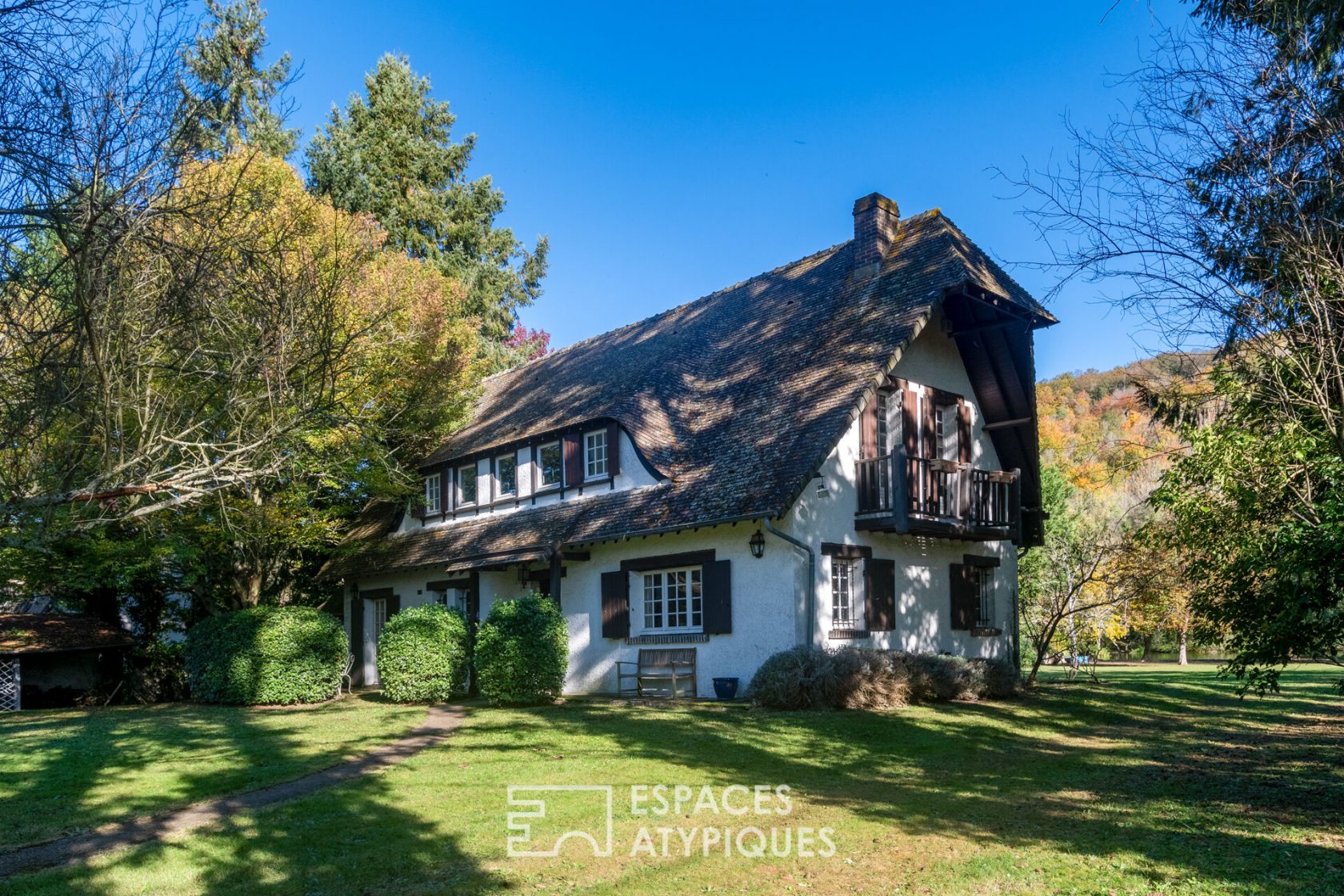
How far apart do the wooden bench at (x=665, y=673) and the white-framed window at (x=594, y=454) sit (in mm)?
3911

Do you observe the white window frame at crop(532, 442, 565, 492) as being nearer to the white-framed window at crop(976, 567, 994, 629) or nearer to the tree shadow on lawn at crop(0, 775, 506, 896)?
the white-framed window at crop(976, 567, 994, 629)

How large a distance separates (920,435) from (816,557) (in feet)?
13.0

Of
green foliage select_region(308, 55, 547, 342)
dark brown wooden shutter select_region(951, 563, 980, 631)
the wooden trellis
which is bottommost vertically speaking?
the wooden trellis

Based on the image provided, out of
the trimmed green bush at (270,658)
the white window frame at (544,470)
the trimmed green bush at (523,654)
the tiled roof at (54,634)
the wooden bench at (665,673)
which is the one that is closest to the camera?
the trimmed green bush at (523,654)

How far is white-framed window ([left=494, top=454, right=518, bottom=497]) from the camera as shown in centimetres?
2238

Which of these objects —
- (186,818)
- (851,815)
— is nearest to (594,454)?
(186,818)

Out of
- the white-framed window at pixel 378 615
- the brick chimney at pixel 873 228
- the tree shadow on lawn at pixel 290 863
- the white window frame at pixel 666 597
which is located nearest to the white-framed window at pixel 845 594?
the white window frame at pixel 666 597

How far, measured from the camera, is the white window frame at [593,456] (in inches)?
787

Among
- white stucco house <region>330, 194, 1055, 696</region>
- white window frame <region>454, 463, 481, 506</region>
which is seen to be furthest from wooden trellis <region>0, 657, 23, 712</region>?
white window frame <region>454, 463, 481, 506</region>

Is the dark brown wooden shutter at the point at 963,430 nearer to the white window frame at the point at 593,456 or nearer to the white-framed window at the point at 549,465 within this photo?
the white window frame at the point at 593,456

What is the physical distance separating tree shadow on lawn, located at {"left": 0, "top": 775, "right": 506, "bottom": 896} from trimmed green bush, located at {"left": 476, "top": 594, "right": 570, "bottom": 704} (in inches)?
290

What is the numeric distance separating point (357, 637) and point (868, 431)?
14441 mm

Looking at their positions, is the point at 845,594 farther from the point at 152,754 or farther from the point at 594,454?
the point at 152,754

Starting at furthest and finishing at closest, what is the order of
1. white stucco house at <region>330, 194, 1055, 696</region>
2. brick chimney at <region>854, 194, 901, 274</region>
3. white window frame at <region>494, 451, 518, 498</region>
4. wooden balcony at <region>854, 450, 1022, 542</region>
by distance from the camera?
white window frame at <region>494, 451, 518, 498</region>, brick chimney at <region>854, 194, 901, 274</region>, wooden balcony at <region>854, 450, 1022, 542</region>, white stucco house at <region>330, 194, 1055, 696</region>
